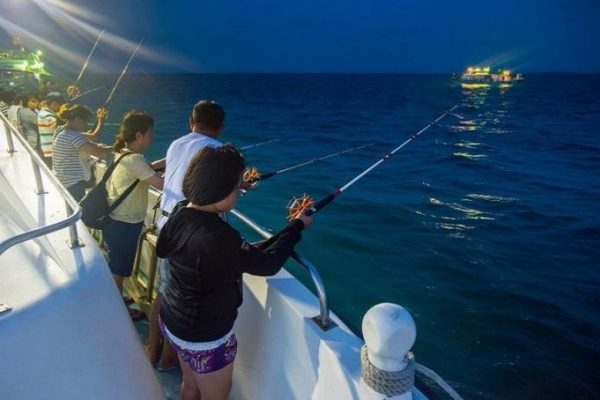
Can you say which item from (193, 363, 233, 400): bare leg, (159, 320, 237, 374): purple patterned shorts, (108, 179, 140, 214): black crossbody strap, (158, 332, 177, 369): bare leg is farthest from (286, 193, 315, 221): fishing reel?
(158, 332, 177, 369): bare leg

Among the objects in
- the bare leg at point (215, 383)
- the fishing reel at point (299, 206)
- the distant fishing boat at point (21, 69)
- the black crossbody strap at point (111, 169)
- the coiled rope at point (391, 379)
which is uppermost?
the distant fishing boat at point (21, 69)

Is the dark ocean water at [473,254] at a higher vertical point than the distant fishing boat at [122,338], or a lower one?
lower

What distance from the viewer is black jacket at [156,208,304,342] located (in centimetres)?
177

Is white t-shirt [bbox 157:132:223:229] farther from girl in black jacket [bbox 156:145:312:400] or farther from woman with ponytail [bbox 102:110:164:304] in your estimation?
girl in black jacket [bbox 156:145:312:400]

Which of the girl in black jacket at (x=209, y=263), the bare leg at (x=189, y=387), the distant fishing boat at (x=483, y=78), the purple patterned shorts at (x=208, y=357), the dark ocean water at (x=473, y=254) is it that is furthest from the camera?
the distant fishing boat at (x=483, y=78)

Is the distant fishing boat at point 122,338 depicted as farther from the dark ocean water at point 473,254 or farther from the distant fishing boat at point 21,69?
the distant fishing boat at point 21,69

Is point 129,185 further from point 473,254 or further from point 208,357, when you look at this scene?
point 473,254

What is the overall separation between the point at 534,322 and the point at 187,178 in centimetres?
545

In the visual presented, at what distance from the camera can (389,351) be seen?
1531 millimetres

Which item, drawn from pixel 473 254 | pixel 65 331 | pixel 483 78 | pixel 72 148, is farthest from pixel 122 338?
pixel 483 78

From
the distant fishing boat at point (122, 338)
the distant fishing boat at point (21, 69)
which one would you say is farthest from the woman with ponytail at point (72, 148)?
the distant fishing boat at point (21, 69)

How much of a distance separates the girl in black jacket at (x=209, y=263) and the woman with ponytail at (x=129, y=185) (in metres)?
1.26

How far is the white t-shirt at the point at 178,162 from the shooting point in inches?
101

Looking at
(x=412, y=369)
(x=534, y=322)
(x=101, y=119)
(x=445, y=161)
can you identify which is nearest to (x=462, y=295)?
(x=534, y=322)
